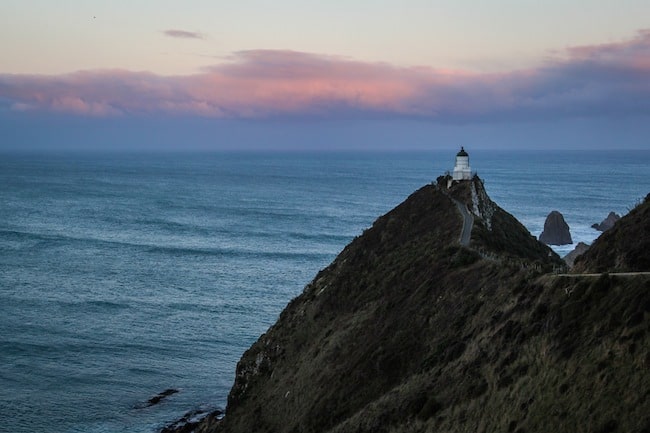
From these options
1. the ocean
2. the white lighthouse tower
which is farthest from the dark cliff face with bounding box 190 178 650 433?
the ocean

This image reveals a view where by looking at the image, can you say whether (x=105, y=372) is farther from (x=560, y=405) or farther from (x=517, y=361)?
(x=560, y=405)

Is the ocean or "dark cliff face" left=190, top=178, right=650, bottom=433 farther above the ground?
"dark cliff face" left=190, top=178, right=650, bottom=433

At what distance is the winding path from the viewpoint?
48.6 m

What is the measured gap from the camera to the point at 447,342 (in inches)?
1406

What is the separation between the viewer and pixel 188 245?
122375mm

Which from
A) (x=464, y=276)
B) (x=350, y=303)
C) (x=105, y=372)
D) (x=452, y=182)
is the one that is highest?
(x=452, y=182)

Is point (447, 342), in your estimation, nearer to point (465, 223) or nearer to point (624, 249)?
point (624, 249)

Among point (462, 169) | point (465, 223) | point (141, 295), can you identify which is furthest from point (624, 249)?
point (141, 295)

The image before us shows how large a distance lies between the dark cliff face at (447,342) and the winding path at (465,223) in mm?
486

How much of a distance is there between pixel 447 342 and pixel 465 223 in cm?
1866

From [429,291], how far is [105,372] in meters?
32.7

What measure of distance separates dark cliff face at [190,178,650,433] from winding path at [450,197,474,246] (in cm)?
49

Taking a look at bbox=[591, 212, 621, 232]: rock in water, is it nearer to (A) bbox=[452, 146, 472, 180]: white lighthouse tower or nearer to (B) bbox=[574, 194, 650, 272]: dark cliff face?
(A) bbox=[452, 146, 472, 180]: white lighthouse tower

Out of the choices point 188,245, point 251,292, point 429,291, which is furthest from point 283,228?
point 429,291
